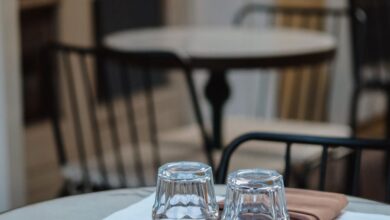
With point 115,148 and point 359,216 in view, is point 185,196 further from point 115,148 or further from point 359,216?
point 115,148

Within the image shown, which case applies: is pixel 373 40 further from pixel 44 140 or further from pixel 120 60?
pixel 120 60

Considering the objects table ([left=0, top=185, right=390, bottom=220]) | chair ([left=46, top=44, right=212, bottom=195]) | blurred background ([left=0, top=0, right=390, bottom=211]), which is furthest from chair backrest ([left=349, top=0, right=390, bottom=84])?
table ([left=0, top=185, right=390, bottom=220])

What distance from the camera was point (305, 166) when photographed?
105 inches

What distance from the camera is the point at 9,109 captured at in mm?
2205

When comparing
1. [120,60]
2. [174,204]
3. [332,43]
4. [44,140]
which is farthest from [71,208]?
[44,140]

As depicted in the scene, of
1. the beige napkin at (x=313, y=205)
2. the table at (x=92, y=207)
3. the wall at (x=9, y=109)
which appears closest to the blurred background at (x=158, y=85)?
the wall at (x=9, y=109)

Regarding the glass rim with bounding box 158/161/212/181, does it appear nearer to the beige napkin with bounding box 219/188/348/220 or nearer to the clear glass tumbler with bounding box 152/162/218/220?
the clear glass tumbler with bounding box 152/162/218/220

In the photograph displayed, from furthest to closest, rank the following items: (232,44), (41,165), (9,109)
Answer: (41,165), (232,44), (9,109)

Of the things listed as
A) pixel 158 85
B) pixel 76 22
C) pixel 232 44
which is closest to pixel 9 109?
pixel 232 44

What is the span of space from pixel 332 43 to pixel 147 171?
76 centimetres

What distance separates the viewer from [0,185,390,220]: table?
53.3 inches

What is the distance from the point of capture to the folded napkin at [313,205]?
1.25 m

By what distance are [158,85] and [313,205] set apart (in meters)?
2.75

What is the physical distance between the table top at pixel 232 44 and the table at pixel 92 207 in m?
1.08
